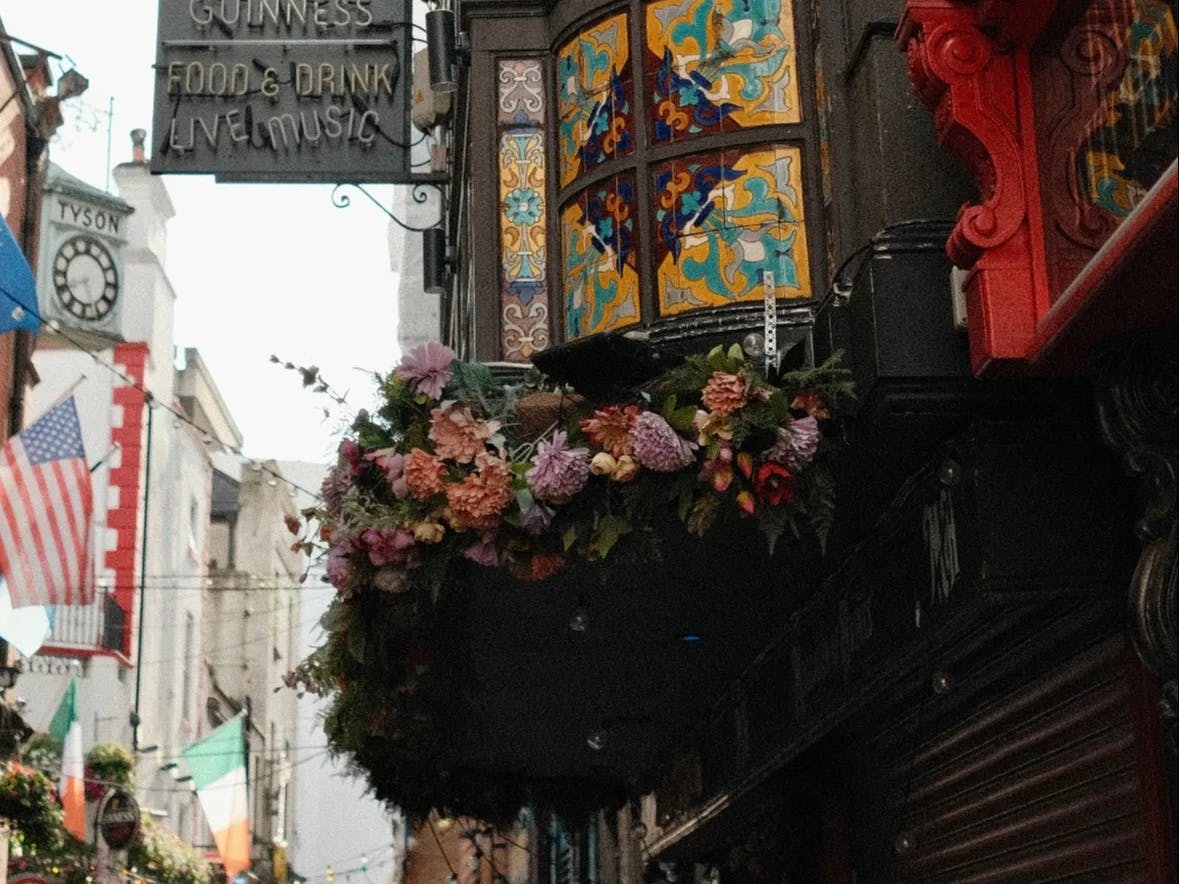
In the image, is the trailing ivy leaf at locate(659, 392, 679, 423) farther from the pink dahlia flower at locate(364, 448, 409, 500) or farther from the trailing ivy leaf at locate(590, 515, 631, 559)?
the pink dahlia flower at locate(364, 448, 409, 500)

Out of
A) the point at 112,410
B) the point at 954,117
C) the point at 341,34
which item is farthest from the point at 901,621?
the point at 112,410

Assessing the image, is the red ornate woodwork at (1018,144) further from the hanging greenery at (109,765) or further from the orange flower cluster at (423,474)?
the hanging greenery at (109,765)

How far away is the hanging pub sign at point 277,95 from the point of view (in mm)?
12078

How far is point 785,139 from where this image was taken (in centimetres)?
845

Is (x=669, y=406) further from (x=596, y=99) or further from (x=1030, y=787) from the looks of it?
(x=596, y=99)

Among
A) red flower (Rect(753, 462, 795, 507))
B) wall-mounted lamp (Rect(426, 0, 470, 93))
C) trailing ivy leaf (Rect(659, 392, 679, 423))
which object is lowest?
red flower (Rect(753, 462, 795, 507))

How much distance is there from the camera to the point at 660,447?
22.6 feet

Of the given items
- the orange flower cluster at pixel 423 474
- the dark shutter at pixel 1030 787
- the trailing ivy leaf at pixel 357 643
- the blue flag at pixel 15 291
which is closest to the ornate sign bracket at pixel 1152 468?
the dark shutter at pixel 1030 787

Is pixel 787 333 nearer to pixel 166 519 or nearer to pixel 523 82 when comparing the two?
pixel 523 82

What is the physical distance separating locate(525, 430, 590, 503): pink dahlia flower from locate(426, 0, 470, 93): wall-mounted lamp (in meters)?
6.51

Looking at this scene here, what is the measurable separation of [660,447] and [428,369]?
3.57 ft

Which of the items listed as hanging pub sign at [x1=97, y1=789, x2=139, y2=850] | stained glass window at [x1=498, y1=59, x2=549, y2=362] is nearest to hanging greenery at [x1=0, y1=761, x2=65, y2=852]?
hanging pub sign at [x1=97, y1=789, x2=139, y2=850]

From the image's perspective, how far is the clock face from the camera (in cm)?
3650

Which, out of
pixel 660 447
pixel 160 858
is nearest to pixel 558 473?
pixel 660 447
